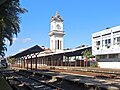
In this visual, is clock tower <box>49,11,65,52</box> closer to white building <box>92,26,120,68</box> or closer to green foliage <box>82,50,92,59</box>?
green foliage <box>82,50,92,59</box>

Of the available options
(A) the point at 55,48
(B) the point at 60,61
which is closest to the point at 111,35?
(B) the point at 60,61

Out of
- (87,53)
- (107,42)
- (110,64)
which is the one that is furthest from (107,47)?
(87,53)

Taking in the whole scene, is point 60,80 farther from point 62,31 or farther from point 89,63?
point 62,31

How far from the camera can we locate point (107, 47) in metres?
74.2

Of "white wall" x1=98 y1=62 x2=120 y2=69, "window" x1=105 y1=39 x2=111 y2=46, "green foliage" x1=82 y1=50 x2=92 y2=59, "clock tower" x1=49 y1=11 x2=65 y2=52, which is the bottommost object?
"white wall" x1=98 y1=62 x2=120 y2=69

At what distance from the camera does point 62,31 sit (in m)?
176

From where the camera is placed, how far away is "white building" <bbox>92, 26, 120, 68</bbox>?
228ft

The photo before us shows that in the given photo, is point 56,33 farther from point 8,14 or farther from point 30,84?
point 8,14

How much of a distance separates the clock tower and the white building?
87205 millimetres

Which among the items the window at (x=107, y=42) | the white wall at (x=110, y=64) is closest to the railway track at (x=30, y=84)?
the white wall at (x=110, y=64)

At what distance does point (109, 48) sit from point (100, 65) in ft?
20.4

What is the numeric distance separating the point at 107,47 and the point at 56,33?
97160 mm

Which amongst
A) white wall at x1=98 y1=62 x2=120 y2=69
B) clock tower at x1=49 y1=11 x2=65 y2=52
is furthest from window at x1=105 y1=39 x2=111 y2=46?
clock tower at x1=49 y1=11 x2=65 y2=52

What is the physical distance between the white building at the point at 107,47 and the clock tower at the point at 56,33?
286ft
